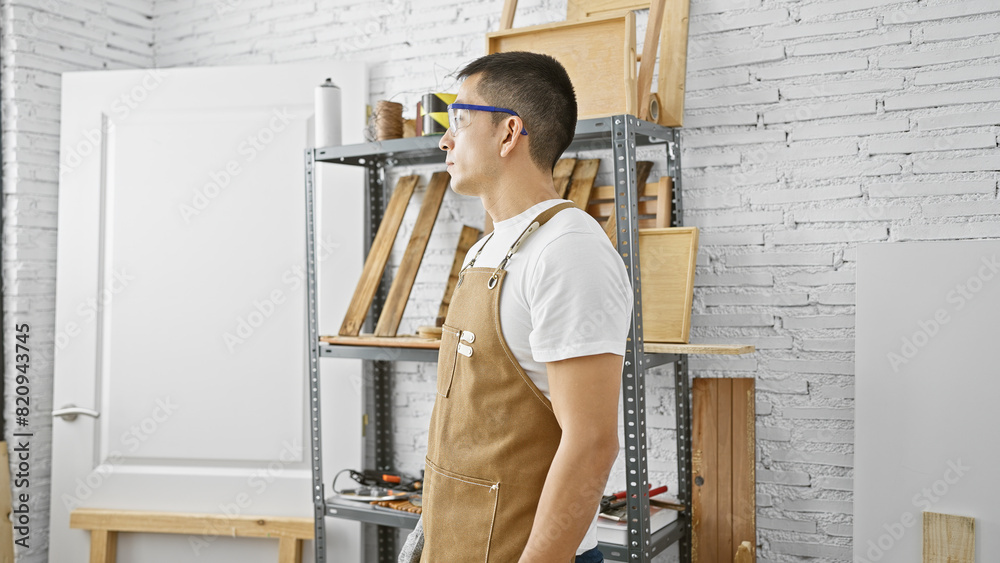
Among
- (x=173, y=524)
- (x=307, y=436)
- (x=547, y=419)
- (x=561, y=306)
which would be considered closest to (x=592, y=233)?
(x=561, y=306)

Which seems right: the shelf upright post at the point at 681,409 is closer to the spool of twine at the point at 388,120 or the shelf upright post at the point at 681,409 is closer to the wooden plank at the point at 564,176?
the wooden plank at the point at 564,176

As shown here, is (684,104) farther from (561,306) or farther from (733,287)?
(561,306)

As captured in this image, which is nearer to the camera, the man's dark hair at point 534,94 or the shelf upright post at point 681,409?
the man's dark hair at point 534,94

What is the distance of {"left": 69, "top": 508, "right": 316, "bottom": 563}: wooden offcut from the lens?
2.65m

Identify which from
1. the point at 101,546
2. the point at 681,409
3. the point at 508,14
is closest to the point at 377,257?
the point at 508,14

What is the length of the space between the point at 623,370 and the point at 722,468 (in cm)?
49

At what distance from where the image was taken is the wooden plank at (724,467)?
7.06 ft

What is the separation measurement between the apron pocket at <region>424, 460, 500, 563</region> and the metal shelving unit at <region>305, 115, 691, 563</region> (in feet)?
2.09

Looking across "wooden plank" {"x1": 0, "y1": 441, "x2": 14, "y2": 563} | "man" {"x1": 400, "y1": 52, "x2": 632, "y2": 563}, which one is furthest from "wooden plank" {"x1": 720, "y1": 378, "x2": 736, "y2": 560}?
"wooden plank" {"x1": 0, "y1": 441, "x2": 14, "y2": 563}

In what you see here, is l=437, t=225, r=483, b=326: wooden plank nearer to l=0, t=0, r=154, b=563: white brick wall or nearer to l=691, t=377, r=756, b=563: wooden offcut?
l=691, t=377, r=756, b=563: wooden offcut

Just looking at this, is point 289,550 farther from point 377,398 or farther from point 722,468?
point 722,468

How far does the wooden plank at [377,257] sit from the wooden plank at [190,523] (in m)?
0.71

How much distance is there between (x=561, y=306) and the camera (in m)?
1.22

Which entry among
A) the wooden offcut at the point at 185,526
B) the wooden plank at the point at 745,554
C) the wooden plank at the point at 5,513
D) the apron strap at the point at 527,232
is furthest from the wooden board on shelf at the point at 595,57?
the wooden plank at the point at 5,513
